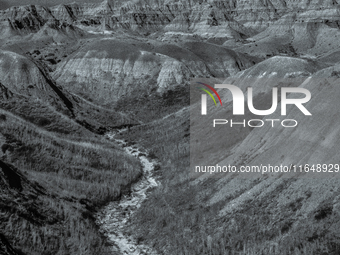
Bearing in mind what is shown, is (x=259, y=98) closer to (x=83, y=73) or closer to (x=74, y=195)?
(x=74, y=195)

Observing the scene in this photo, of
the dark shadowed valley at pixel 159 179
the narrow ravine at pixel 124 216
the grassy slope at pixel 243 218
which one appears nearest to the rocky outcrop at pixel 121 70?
the dark shadowed valley at pixel 159 179

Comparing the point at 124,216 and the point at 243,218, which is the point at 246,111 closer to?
the point at 124,216

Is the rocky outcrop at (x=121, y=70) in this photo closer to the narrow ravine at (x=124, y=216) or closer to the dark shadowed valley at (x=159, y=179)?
the dark shadowed valley at (x=159, y=179)

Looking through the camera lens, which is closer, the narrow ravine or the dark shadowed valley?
the dark shadowed valley

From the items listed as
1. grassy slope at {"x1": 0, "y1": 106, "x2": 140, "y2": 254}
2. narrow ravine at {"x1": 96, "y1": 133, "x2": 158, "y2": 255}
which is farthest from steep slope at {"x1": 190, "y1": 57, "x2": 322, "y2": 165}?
grassy slope at {"x1": 0, "y1": 106, "x2": 140, "y2": 254}

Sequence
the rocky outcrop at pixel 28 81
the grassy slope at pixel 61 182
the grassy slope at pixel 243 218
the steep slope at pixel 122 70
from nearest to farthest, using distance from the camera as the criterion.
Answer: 1. the grassy slope at pixel 243 218
2. the grassy slope at pixel 61 182
3. the rocky outcrop at pixel 28 81
4. the steep slope at pixel 122 70

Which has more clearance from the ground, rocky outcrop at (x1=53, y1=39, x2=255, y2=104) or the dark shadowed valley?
the dark shadowed valley

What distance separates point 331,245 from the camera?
47.2 feet

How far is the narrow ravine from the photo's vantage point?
749 inches

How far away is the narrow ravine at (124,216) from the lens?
19.0 m

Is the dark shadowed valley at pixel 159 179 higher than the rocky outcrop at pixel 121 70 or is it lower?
higher

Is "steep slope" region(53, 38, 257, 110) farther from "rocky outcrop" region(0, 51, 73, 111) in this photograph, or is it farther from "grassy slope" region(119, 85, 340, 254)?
"grassy slope" region(119, 85, 340, 254)

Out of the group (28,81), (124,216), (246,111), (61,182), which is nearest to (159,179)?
(124,216)

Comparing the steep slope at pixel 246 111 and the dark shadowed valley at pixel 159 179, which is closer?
the dark shadowed valley at pixel 159 179
